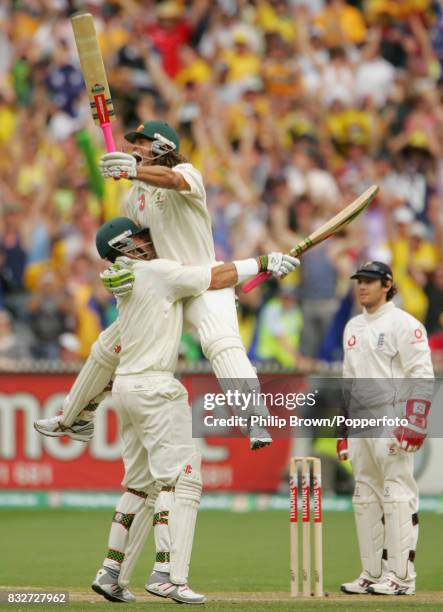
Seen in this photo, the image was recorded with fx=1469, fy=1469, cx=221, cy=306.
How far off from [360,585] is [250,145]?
32.1 feet

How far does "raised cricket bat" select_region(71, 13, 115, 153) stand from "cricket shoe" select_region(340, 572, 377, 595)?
3.48 metres

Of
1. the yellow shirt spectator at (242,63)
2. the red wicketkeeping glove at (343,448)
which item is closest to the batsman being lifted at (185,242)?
the red wicketkeeping glove at (343,448)

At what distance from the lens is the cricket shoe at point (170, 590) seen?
9.00 m

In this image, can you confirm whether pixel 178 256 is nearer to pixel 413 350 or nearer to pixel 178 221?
pixel 178 221

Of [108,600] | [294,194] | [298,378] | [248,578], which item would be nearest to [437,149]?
[294,194]

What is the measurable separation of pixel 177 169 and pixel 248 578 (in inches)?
135

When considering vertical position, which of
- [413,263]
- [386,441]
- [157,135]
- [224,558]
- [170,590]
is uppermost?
[413,263]

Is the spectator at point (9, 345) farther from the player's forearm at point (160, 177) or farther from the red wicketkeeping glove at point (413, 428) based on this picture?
the player's forearm at point (160, 177)

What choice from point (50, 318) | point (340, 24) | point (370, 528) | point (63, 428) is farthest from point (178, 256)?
point (340, 24)

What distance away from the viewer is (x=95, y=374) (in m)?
9.88

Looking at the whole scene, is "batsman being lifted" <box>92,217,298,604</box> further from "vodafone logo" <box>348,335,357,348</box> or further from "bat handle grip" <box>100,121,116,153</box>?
"vodafone logo" <box>348,335,357,348</box>

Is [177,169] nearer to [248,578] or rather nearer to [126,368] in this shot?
[126,368]

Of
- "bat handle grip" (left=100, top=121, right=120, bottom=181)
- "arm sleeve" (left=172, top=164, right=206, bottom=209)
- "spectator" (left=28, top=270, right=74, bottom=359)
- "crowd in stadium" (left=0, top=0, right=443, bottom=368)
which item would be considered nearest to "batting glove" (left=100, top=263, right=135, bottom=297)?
"arm sleeve" (left=172, top=164, right=206, bottom=209)

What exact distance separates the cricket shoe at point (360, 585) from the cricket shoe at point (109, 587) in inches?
60.9
